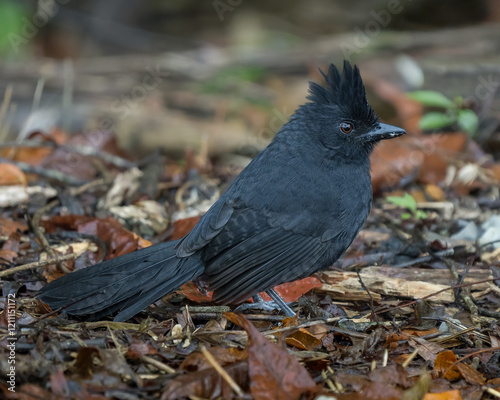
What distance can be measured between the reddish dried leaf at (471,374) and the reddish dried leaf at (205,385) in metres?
1.25

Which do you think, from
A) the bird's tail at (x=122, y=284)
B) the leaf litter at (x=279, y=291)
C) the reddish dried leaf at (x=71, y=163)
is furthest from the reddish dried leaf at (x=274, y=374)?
the reddish dried leaf at (x=71, y=163)

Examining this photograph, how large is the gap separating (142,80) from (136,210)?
14.8 feet

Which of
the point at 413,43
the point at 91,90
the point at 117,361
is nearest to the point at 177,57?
the point at 91,90

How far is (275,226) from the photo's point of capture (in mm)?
4047

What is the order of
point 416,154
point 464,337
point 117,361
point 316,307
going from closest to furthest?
point 117,361 → point 464,337 → point 316,307 → point 416,154

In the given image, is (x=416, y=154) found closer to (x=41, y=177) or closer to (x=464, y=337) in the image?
(x=464, y=337)

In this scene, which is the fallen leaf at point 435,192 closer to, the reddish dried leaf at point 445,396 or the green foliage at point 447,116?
the green foliage at point 447,116

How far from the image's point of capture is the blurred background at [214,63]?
7492 mm

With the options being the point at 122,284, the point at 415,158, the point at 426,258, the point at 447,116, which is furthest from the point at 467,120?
the point at 122,284

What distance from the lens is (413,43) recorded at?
9562 millimetres

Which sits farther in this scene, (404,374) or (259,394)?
(404,374)

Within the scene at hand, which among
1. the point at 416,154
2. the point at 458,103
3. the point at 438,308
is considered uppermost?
the point at 458,103

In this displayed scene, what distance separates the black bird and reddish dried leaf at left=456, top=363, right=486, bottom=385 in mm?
1137

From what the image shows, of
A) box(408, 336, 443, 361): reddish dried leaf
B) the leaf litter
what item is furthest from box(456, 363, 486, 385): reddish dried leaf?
box(408, 336, 443, 361): reddish dried leaf
